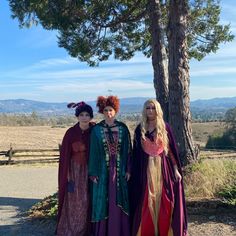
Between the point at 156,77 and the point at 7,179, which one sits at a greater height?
the point at 156,77

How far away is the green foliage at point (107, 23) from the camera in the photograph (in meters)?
10.6

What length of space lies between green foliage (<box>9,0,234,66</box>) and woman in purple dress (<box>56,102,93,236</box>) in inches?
186

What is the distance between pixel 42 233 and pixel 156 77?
13.7 ft

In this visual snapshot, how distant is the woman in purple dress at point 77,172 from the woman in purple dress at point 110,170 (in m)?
0.36

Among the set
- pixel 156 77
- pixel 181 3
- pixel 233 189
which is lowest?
pixel 233 189

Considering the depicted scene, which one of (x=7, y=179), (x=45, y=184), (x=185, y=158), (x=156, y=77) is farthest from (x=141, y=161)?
(x=7, y=179)

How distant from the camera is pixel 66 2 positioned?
34.3 ft

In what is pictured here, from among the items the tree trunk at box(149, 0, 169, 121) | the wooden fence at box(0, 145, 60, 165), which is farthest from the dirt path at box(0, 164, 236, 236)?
the wooden fence at box(0, 145, 60, 165)

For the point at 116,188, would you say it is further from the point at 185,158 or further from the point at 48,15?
the point at 48,15

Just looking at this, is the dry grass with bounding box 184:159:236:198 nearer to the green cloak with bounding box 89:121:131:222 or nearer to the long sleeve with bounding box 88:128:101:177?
the green cloak with bounding box 89:121:131:222

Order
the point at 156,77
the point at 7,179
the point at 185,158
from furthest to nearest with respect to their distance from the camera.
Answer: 1. the point at 7,179
2. the point at 156,77
3. the point at 185,158

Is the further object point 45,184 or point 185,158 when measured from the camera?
point 45,184

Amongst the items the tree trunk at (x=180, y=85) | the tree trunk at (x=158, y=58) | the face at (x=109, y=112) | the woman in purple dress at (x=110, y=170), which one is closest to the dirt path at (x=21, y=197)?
the woman in purple dress at (x=110, y=170)

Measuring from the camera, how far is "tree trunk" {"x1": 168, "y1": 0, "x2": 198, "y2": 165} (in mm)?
8672
